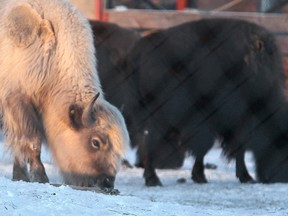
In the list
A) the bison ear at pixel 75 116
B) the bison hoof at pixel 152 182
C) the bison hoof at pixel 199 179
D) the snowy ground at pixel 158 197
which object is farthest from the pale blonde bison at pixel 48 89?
the bison hoof at pixel 199 179

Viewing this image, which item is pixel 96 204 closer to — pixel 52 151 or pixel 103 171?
pixel 103 171

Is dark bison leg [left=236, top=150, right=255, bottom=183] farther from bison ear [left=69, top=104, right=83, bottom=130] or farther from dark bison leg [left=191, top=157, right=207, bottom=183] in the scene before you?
bison ear [left=69, top=104, right=83, bottom=130]

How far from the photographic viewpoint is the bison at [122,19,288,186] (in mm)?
9211

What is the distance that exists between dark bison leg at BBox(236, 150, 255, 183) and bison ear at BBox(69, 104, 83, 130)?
262 cm


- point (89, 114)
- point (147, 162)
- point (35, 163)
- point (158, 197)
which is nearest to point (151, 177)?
point (147, 162)

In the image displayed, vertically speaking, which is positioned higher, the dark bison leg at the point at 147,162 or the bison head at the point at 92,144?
the bison head at the point at 92,144

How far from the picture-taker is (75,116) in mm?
7254

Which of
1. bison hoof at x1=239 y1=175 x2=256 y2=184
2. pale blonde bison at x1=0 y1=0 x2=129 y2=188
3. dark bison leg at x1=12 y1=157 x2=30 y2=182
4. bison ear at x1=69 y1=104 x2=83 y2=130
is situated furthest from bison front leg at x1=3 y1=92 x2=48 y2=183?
bison hoof at x1=239 y1=175 x2=256 y2=184

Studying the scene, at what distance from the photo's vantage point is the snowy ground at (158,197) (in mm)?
5258

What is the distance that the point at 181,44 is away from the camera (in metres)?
9.38

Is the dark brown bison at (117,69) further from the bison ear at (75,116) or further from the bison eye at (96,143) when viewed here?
the bison eye at (96,143)

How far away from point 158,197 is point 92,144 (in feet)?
3.55

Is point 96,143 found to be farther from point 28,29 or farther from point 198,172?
point 198,172

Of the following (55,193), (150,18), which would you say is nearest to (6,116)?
(55,193)
